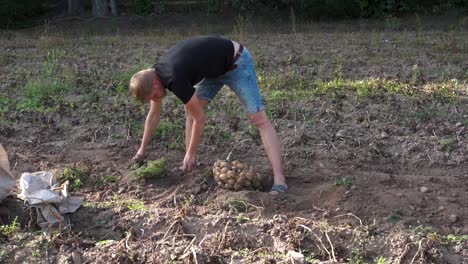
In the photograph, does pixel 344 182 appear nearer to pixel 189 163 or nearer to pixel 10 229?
pixel 189 163

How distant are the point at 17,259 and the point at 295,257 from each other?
169 centimetres

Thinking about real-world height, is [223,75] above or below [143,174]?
above

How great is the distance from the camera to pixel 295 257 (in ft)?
12.1

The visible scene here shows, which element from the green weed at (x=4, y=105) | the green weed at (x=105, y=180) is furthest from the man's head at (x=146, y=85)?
the green weed at (x=4, y=105)

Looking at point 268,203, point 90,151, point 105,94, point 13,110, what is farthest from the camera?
point 105,94

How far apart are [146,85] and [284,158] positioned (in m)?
1.63

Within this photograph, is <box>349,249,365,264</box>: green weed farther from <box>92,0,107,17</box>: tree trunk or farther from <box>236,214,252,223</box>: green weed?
<box>92,0,107,17</box>: tree trunk

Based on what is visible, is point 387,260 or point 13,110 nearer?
point 387,260

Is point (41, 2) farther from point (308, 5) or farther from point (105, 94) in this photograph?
point (105, 94)

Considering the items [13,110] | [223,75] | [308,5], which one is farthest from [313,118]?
[308,5]

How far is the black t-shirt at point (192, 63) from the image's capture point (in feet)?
14.2

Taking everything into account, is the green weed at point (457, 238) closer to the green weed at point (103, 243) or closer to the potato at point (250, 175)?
the potato at point (250, 175)

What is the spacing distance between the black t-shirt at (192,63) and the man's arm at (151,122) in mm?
560

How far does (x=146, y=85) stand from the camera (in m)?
4.27
